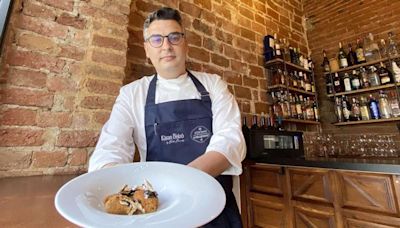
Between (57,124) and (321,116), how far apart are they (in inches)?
101

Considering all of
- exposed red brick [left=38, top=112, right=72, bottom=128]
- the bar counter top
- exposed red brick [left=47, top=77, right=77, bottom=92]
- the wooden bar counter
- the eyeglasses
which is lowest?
the wooden bar counter

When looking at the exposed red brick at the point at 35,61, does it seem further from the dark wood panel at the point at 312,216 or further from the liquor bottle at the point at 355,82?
the liquor bottle at the point at 355,82

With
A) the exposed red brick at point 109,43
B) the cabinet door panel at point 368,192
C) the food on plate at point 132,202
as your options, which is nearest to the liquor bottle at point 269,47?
the cabinet door panel at point 368,192

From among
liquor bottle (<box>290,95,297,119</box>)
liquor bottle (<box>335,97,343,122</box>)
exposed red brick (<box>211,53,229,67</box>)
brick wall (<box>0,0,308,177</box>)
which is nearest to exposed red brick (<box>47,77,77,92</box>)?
brick wall (<box>0,0,308,177</box>)

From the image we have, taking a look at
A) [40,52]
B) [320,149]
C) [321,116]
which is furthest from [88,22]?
[321,116]

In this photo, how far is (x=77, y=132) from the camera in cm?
96

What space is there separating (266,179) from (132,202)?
4.35 feet

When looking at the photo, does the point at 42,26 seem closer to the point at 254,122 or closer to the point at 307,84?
the point at 254,122

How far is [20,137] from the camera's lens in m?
0.85

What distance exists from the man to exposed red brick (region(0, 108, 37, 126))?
31cm

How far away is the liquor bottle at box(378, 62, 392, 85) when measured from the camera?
207 cm

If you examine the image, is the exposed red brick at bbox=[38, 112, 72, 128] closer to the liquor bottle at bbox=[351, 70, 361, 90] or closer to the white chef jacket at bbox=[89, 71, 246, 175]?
the white chef jacket at bbox=[89, 71, 246, 175]

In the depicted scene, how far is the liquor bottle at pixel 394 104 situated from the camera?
200 centimetres

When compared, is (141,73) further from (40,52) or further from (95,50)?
(40,52)
